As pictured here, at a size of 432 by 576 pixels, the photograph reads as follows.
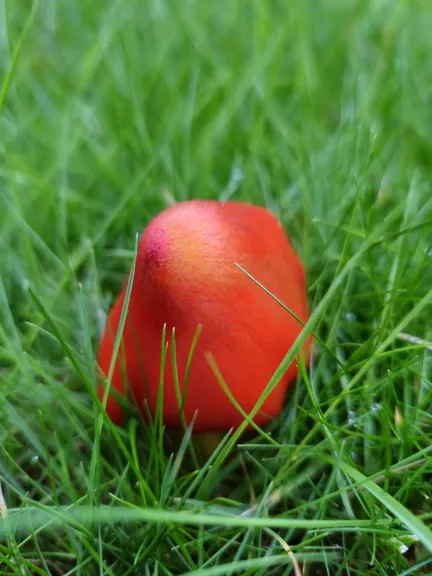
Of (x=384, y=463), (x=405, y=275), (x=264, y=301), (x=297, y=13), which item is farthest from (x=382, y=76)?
(x=384, y=463)

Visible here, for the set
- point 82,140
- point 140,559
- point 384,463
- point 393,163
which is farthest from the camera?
point 82,140

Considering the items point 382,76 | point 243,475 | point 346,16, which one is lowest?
point 243,475

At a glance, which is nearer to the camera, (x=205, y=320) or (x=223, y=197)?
(x=205, y=320)

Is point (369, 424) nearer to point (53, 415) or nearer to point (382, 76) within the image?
point (53, 415)
